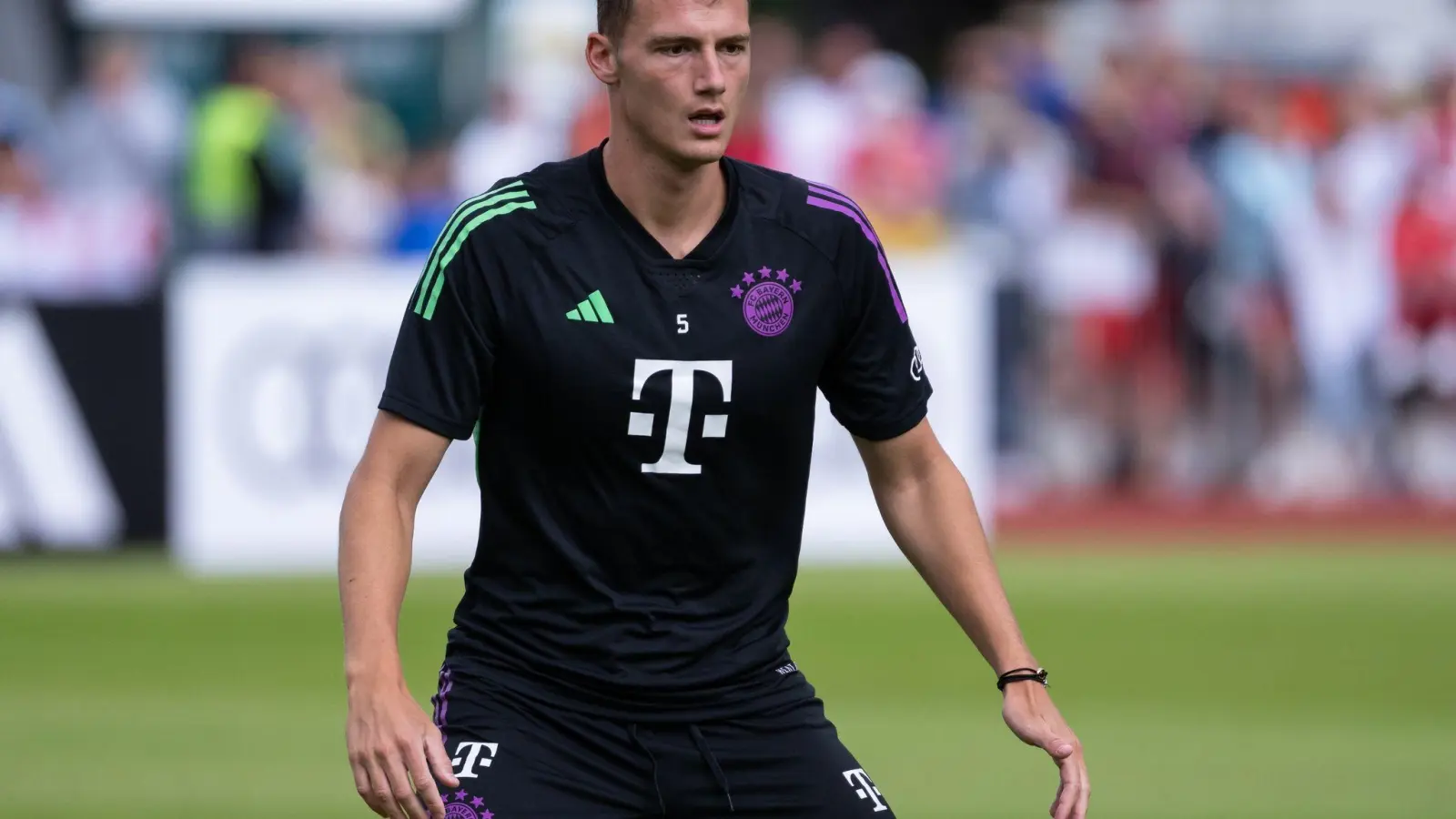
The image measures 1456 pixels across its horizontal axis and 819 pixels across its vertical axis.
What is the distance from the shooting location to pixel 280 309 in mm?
13391

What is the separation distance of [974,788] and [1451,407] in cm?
969

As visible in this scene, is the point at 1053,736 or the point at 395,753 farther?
the point at 1053,736

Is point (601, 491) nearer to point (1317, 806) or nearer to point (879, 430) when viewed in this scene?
point (879, 430)

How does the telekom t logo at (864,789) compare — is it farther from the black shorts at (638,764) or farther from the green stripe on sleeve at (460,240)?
the green stripe on sleeve at (460,240)

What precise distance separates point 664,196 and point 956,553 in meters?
0.94

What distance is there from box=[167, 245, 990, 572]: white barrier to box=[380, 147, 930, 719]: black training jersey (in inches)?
333

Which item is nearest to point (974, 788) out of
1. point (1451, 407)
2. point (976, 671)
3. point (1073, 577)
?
point (976, 671)

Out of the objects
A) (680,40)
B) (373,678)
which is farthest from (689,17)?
(373,678)

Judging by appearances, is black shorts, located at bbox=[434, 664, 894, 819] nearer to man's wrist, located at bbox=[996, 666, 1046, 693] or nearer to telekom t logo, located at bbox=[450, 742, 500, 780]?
telekom t logo, located at bbox=[450, 742, 500, 780]

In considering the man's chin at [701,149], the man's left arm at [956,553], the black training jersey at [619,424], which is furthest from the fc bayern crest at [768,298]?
the man's left arm at [956,553]

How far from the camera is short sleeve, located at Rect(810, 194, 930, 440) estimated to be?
4.88 metres

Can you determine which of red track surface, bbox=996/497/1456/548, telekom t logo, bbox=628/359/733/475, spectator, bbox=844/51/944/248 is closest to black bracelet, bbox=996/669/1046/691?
telekom t logo, bbox=628/359/733/475

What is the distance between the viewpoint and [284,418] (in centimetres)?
1325

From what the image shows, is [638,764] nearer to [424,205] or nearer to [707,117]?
[707,117]
